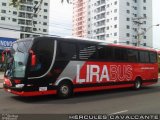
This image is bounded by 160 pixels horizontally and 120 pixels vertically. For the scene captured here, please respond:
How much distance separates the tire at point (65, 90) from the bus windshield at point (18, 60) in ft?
7.52

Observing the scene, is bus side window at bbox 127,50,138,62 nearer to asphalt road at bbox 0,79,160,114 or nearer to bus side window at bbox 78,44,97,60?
bus side window at bbox 78,44,97,60

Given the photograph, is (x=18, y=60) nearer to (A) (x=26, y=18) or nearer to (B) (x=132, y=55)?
(B) (x=132, y=55)

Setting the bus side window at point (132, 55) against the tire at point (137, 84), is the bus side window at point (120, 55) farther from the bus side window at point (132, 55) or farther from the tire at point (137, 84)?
the tire at point (137, 84)

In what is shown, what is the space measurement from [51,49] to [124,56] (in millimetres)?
6375

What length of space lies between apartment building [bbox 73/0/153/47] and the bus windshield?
81.6 m

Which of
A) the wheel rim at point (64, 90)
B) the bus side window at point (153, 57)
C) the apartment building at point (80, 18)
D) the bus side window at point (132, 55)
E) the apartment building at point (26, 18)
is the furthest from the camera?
the apartment building at point (80, 18)

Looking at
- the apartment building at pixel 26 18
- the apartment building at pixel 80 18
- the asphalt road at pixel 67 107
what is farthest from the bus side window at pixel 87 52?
the apartment building at pixel 80 18

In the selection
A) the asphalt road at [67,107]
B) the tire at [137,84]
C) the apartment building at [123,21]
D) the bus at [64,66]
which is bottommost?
the asphalt road at [67,107]

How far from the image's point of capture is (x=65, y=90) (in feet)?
48.0

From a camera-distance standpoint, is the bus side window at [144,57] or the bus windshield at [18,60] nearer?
the bus windshield at [18,60]

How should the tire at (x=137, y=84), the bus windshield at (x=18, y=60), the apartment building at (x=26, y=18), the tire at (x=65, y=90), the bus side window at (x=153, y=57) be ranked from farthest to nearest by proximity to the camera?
the apartment building at (x=26, y=18), the bus side window at (x=153, y=57), the tire at (x=137, y=84), the tire at (x=65, y=90), the bus windshield at (x=18, y=60)

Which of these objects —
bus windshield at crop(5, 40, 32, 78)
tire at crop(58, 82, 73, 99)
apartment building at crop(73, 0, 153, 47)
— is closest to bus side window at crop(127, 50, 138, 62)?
tire at crop(58, 82, 73, 99)

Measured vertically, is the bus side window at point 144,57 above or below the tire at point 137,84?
above

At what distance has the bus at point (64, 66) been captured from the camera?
1311cm
